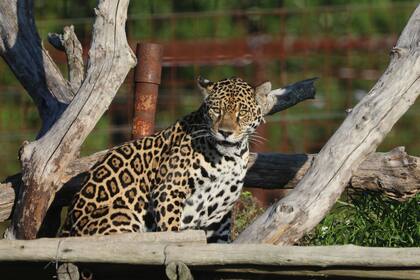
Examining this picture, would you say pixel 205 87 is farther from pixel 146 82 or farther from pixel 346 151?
Answer: pixel 346 151

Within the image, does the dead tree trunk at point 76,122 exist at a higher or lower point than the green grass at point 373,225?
higher

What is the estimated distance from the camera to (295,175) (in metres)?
7.46

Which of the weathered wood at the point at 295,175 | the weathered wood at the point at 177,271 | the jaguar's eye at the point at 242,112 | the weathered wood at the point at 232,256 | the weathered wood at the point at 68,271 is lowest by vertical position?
the weathered wood at the point at 68,271

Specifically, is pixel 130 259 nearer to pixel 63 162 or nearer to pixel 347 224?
pixel 63 162

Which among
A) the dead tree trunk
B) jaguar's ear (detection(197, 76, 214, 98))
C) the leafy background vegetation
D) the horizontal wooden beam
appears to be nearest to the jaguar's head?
jaguar's ear (detection(197, 76, 214, 98))

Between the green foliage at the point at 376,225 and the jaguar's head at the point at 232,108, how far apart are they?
2.32 feet

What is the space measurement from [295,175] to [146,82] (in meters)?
1.13

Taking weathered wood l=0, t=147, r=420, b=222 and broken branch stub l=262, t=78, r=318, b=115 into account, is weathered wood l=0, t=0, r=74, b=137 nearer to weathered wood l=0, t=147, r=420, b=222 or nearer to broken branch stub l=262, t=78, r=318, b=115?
weathered wood l=0, t=147, r=420, b=222

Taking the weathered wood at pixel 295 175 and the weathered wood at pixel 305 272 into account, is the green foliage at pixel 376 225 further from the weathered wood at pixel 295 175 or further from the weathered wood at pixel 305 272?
the weathered wood at pixel 305 272

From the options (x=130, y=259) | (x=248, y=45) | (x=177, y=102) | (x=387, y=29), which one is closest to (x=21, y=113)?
(x=177, y=102)

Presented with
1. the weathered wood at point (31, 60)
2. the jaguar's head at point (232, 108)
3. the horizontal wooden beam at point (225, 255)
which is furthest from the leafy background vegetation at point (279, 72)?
the horizontal wooden beam at point (225, 255)

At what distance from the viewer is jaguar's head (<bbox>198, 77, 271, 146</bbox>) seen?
721cm

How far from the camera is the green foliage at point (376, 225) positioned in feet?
23.4

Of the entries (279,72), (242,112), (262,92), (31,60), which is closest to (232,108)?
(242,112)
